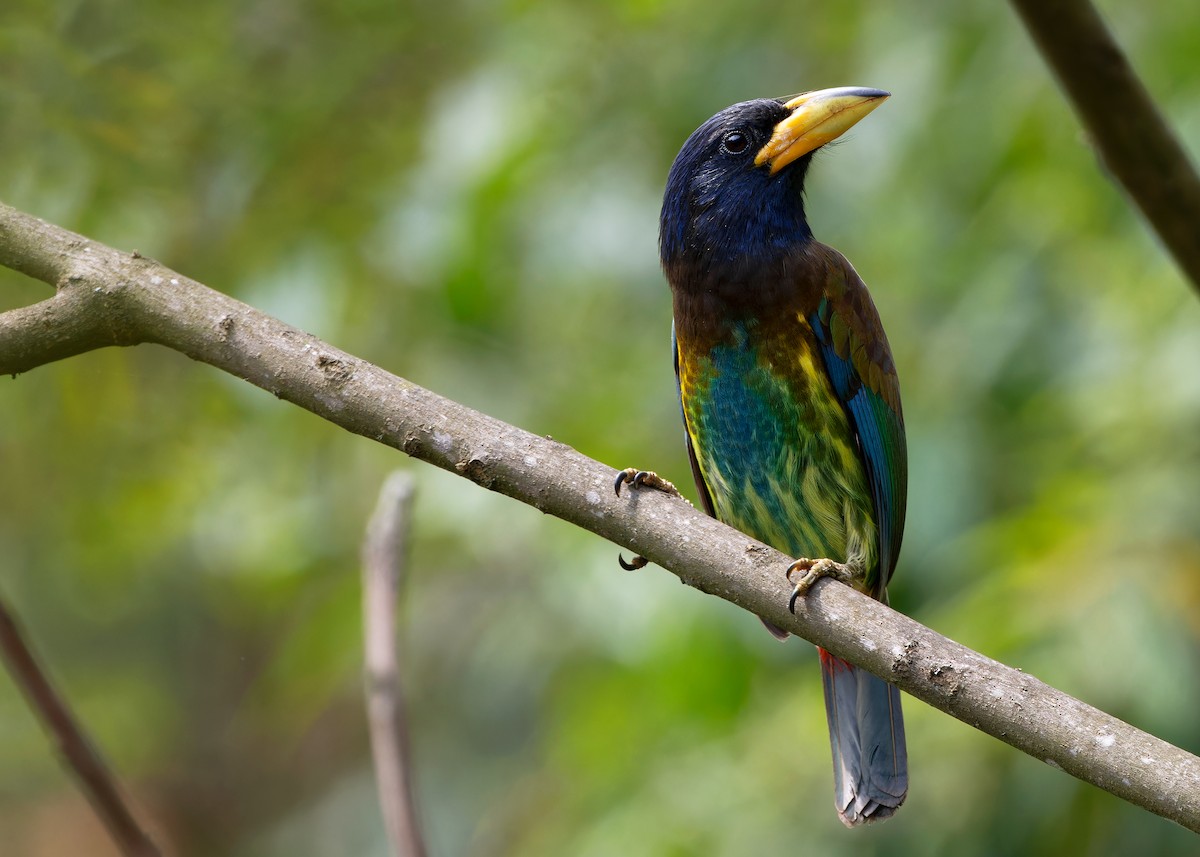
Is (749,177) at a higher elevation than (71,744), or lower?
higher

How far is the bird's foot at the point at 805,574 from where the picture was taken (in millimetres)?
2010

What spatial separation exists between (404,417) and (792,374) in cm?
126

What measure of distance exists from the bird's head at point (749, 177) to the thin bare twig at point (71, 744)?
2092 mm

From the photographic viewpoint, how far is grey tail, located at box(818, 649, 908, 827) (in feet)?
9.76

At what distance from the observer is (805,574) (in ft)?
7.10

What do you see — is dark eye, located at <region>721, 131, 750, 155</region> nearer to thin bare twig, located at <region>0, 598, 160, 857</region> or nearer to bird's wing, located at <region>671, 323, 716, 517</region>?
bird's wing, located at <region>671, 323, 716, 517</region>

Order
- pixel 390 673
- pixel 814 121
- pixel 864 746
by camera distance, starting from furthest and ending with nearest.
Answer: pixel 814 121 < pixel 864 746 < pixel 390 673

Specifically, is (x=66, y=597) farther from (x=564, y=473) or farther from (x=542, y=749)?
(x=564, y=473)

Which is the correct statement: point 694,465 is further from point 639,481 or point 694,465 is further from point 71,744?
point 71,744

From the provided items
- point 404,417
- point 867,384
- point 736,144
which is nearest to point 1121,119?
point 404,417

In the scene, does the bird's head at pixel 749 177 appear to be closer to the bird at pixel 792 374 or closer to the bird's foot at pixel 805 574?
the bird at pixel 792 374

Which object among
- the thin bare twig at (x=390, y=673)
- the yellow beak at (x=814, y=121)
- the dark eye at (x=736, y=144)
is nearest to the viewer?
the thin bare twig at (x=390, y=673)

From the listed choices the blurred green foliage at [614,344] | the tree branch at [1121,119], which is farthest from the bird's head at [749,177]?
the tree branch at [1121,119]

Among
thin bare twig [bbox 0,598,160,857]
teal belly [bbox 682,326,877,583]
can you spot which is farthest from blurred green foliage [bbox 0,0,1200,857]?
thin bare twig [bbox 0,598,160,857]
